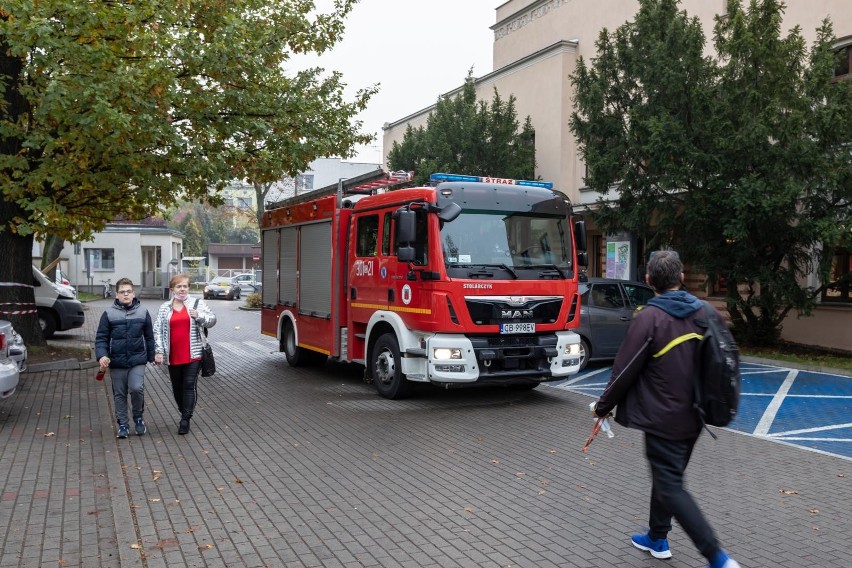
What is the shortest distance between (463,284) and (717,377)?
529cm

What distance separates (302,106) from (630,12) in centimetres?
1237

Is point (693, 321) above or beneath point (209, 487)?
above

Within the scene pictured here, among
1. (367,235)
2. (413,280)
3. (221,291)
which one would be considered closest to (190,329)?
(413,280)

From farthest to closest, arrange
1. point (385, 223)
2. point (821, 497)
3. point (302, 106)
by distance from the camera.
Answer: point (302, 106) < point (385, 223) < point (821, 497)

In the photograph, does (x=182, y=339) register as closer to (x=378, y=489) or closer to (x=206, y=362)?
(x=206, y=362)

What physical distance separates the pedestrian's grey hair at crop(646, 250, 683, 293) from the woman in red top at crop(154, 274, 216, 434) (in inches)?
201

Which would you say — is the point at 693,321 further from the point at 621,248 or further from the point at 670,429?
the point at 621,248

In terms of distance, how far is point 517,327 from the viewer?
9484mm

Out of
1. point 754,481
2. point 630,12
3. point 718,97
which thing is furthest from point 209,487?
point 630,12

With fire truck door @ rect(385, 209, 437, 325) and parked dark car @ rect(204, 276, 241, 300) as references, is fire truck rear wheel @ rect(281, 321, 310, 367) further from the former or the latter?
parked dark car @ rect(204, 276, 241, 300)

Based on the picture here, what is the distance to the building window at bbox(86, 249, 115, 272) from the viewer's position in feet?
164

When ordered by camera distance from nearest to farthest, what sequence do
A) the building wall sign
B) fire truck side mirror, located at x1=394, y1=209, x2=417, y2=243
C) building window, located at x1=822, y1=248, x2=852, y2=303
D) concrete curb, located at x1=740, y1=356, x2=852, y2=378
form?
1. fire truck side mirror, located at x1=394, y1=209, x2=417, y2=243
2. concrete curb, located at x1=740, y1=356, x2=852, y2=378
3. building window, located at x1=822, y1=248, x2=852, y2=303
4. the building wall sign

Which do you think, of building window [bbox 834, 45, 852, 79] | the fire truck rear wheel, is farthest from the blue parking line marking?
building window [bbox 834, 45, 852, 79]

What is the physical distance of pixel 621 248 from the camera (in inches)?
752
